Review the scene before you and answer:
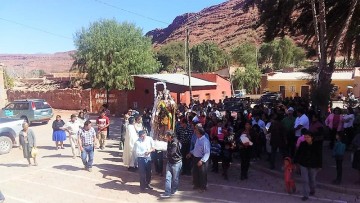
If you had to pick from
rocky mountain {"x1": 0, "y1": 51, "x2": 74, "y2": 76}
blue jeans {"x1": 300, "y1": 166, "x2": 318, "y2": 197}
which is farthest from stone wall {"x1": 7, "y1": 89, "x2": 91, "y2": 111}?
rocky mountain {"x1": 0, "y1": 51, "x2": 74, "y2": 76}

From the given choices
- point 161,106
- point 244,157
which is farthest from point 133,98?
point 244,157

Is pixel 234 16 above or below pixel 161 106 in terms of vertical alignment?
above

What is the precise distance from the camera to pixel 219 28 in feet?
461

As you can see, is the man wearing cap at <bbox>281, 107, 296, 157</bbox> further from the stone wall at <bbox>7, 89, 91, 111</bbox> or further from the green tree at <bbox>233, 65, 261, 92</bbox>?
the green tree at <bbox>233, 65, 261, 92</bbox>

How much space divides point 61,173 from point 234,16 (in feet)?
462

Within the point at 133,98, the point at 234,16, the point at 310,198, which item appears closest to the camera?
the point at 310,198

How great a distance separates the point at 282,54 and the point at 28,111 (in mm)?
59157

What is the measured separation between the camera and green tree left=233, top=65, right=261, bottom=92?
178 ft

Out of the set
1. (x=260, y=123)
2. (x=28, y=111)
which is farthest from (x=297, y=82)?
(x=260, y=123)

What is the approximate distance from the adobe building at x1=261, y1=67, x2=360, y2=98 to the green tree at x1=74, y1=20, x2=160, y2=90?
20965 millimetres

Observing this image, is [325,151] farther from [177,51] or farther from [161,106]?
[177,51]

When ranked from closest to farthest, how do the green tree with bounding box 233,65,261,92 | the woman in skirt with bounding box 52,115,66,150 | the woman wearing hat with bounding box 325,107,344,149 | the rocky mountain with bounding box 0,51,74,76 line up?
the woman wearing hat with bounding box 325,107,344,149 → the woman in skirt with bounding box 52,115,66,150 → the green tree with bounding box 233,65,261,92 → the rocky mountain with bounding box 0,51,74,76

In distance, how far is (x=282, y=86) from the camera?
50531 millimetres

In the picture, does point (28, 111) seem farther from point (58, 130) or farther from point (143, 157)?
point (143, 157)
